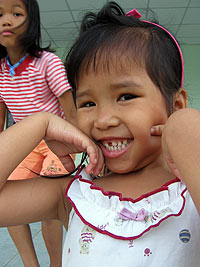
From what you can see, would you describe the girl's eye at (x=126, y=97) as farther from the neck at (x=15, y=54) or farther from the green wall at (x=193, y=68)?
the green wall at (x=193, y=68)

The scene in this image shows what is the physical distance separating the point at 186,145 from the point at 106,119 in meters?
0.27

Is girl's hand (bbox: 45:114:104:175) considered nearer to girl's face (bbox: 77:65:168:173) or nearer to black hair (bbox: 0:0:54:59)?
girl's face (bbox: 77:65:168:173)

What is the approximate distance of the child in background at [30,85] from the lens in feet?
4.91

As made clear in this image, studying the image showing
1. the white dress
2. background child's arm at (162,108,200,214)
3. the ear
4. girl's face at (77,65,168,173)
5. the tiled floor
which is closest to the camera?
background child's arm at (162,108,200,214)

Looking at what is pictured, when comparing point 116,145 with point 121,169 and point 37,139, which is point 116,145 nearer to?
point 121,169

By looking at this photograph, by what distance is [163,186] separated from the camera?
0.80 m

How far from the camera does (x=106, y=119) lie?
2.74ft

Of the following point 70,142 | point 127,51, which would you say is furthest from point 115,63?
point 70,142

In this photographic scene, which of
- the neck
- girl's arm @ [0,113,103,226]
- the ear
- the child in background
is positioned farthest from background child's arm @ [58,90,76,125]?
the ear

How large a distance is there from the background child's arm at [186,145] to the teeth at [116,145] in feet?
0.60

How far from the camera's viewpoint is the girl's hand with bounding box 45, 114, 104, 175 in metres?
0.89

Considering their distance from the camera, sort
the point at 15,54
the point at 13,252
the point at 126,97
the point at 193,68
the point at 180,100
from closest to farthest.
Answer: the point at 126,97, the point at 180,100, the point at 15,54, the point at 13,252, the point at 193,68

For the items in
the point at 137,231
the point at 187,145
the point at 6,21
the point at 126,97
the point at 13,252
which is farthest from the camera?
the point at 13,252

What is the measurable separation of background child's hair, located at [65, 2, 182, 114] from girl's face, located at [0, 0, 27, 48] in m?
0.63
